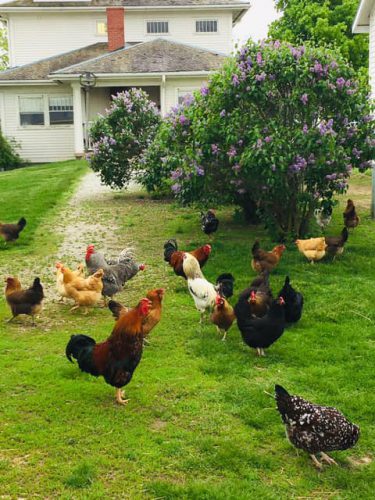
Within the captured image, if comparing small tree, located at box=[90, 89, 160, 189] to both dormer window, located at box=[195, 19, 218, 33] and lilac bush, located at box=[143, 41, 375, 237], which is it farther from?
dormer window, located at box=[195, 19, 218, 33]

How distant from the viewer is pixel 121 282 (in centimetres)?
899

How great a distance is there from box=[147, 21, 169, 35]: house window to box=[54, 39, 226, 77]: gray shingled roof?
299cm

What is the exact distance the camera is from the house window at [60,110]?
2928 cm

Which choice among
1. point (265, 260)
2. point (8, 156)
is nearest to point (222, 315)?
point (265, 260)

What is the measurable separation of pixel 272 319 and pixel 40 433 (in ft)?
9.42

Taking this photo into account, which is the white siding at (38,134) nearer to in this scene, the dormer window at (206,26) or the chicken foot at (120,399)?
the dormer window at (206,26)

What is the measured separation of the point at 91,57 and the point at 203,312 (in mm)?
24961

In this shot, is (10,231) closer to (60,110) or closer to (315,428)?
(315,428)

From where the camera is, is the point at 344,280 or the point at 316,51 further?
the point at 316,51

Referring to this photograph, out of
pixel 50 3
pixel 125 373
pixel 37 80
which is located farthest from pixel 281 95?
pixel 50 3

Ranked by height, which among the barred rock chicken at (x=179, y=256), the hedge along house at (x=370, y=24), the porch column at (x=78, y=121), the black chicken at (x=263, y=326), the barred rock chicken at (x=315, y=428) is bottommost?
the barred rock chicken at (x=315, y=428)

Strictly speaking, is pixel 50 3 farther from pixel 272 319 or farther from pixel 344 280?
pixel 272 319

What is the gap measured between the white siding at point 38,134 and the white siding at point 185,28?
19.3 ft

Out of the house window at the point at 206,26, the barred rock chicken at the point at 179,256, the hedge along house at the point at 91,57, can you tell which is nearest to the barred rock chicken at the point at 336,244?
the barred rock chicken at the point at 179,256
